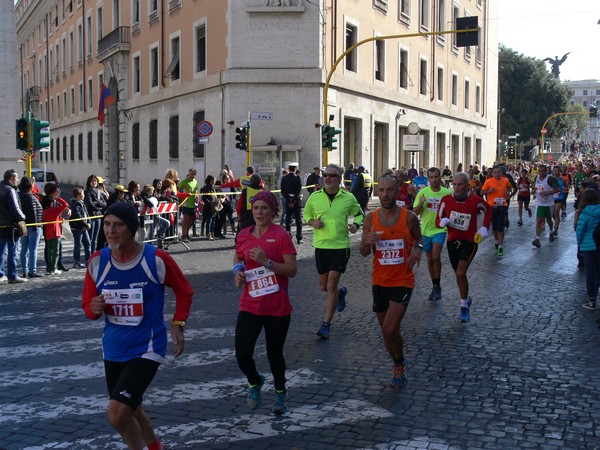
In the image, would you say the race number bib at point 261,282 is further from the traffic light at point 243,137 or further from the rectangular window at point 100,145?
the rectangular window at point 100,145

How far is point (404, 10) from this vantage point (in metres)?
35.5

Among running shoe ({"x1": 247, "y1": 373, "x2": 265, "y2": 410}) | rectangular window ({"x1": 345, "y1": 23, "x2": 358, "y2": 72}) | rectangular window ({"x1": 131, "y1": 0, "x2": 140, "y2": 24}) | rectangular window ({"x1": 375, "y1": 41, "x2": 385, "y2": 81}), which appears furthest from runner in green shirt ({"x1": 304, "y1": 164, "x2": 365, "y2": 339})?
rectangular window ({"x1": 131, "y1": 0, "x2": 140, "y2": 24})

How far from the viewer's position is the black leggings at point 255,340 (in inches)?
202

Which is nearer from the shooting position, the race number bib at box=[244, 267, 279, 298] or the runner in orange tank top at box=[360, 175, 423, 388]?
the race number bib at box=[244, 267, 279, 298]

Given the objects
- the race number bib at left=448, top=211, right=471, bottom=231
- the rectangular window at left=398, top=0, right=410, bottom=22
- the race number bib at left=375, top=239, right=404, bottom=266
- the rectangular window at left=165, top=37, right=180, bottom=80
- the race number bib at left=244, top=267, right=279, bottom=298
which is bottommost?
the race number bib at left=244, top=267, right=279, bottom=298

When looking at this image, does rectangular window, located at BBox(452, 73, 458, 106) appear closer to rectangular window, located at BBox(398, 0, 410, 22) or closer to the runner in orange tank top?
rectangular window, located at BBox(398, 0, 410, 22)

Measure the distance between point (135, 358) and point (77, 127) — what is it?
48.6m

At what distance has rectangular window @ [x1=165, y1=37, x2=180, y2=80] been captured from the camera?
3209cm

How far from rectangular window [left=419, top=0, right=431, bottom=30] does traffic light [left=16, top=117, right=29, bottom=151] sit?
25.2 m

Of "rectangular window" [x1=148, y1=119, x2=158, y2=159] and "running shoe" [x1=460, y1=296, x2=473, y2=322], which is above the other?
"rectangular window" [x1=148, y1=119, x2=158, y2=159]

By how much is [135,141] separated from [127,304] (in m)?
34.4

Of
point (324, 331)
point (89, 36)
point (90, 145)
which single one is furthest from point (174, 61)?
point (324, 331)

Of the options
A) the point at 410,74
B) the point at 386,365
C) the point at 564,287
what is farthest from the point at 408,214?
the point at 410,74

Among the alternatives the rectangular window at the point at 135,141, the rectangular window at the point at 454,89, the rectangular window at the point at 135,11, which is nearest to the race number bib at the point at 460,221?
the rectangular window at the point at 135,141
